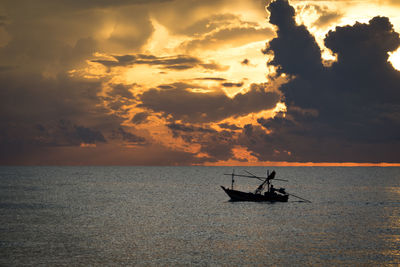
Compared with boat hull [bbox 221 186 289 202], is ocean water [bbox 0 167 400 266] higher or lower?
lower

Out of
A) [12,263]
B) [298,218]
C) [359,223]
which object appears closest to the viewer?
[12,263]

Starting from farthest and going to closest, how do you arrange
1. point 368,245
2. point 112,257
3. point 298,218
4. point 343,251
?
point 298,218
point 368,245
point 343,251
point 112,257

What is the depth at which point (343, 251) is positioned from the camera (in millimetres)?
55344

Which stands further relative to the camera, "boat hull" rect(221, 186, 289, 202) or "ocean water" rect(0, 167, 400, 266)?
"boat hull" rect(221, 186, 289, 202)

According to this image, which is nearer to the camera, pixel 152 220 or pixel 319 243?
pixel 319 243

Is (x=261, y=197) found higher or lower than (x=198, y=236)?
higher

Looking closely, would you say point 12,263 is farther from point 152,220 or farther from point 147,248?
point 152,220

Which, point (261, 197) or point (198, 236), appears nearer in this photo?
point (198, 236)

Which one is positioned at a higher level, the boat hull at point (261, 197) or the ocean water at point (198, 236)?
the boat hull at point (261, 197)

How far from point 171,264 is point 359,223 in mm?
45628

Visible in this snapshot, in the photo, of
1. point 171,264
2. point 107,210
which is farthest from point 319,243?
point 107,210

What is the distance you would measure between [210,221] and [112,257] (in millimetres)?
31756

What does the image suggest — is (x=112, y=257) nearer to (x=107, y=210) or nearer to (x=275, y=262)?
(x=275, y=262)

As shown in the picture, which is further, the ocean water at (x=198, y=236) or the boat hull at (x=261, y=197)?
the boat hull at (x=261, y=197)
